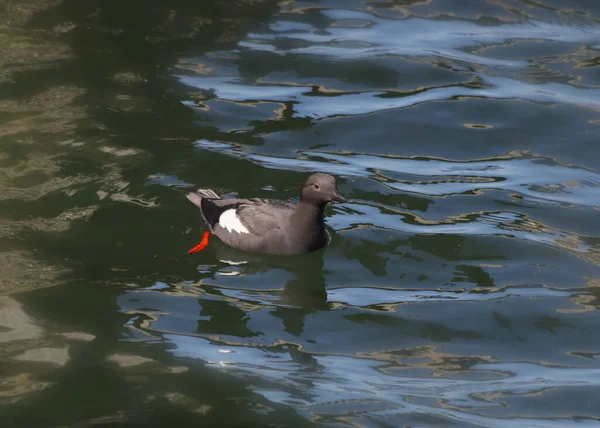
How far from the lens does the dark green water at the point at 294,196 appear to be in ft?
23.0

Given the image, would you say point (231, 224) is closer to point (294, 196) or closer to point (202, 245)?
point (202, 245)

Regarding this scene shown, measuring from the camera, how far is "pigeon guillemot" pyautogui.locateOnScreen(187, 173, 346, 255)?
9266mm

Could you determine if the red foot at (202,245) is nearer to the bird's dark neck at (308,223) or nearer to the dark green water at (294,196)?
the dark green water at (294,196)

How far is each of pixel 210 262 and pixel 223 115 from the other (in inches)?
132

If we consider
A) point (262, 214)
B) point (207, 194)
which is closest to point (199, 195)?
point (207, 194)

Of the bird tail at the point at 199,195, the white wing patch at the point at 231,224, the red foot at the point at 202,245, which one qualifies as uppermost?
the bird tail at the point at 199,195

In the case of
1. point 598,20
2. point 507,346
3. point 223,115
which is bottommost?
point 507,346

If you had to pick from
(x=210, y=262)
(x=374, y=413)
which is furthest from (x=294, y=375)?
(x=210, y=262)

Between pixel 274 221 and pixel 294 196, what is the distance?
3.62 feet

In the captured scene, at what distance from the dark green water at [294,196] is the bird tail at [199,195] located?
0.14m

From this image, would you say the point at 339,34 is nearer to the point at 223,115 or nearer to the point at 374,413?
the point at 223,115

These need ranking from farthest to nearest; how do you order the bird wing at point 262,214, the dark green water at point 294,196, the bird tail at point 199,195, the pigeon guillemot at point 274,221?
the bird tail at point 199,195, the bird wing at point 262,214, the pigeon guillemot at point 274,221, the dark green water at point 294,196

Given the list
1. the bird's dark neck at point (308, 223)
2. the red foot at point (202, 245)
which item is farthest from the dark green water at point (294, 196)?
the bird's dark neck at point (308, 223)

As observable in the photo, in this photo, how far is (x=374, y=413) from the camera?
6.62 metres
